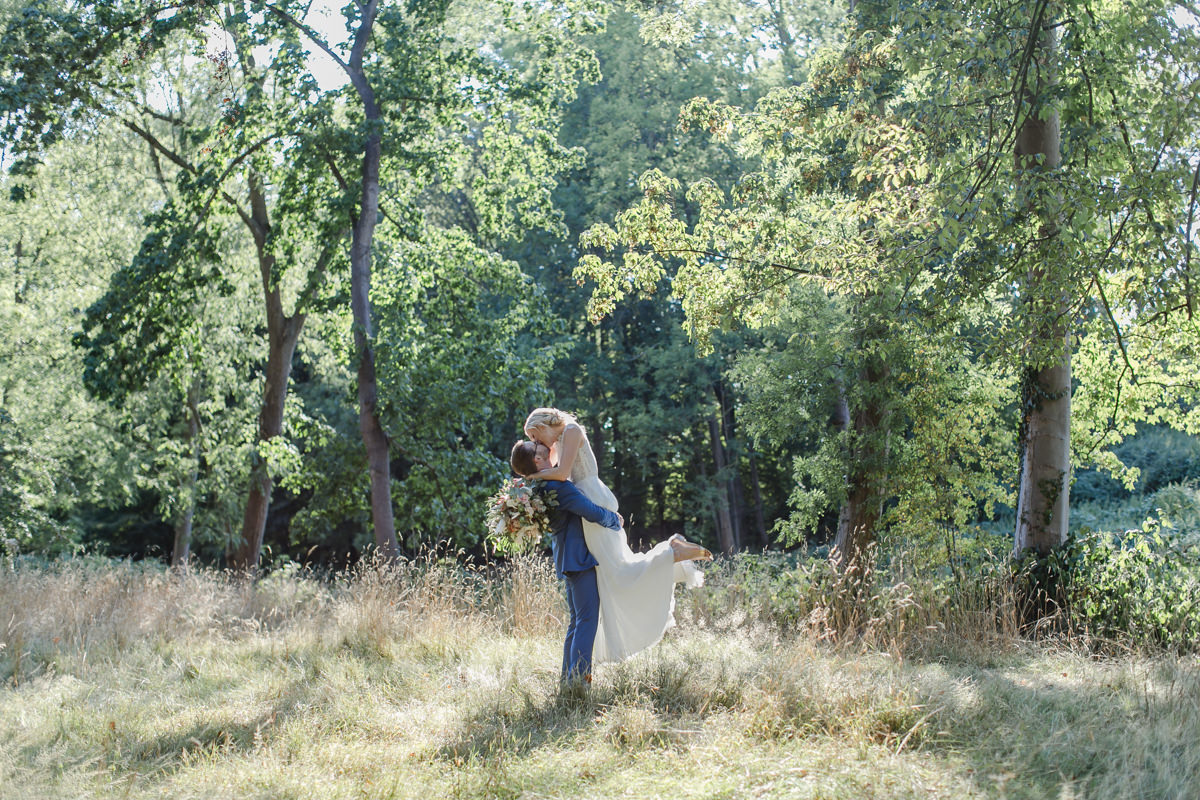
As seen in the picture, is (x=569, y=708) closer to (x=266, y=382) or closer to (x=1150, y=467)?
(x=266, y=382)

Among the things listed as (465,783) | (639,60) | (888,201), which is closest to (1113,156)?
(888,201)

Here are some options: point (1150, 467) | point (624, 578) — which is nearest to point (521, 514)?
point (624, 578)

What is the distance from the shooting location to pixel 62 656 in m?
7.69

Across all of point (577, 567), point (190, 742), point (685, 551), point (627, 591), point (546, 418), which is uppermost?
point (546, 418)

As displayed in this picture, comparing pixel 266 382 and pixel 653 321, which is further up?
pixel 653 321

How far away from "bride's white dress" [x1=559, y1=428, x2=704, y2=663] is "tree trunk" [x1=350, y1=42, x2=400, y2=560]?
8.03m

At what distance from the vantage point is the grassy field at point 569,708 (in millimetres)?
4379

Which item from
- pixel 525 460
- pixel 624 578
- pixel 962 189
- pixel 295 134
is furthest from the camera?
pixel 295 134

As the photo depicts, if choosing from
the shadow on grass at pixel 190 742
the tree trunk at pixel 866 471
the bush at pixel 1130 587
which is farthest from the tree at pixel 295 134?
the bush at pixel 1130 587

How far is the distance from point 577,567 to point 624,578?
31 cm

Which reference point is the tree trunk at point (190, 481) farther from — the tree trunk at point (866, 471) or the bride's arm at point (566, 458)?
the bride's arm at point (566, 458)

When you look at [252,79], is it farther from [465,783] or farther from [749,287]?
[465,783]

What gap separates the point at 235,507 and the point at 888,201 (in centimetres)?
2012

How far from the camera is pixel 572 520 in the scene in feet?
19.9
